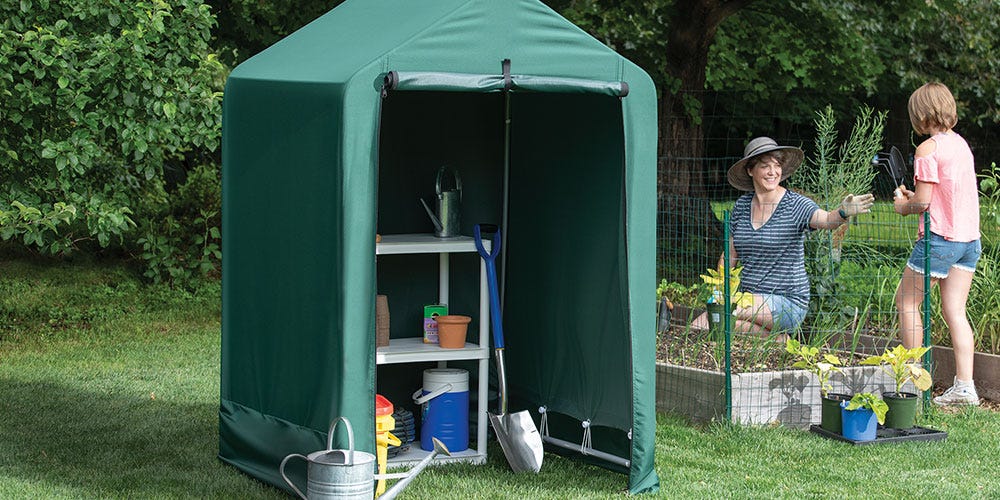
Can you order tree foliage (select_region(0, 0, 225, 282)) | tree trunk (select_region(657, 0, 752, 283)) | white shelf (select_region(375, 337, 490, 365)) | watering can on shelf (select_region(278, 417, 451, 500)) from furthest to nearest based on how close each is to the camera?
tree trunk (select_region(657, 0, 752, 283)) → tree foliage (select_region(0, 0, 225, 282)) → white shelf (select_region(375, 337, 490, 365)) → watering can on shelf (select_region(278, 417, 451, 500))

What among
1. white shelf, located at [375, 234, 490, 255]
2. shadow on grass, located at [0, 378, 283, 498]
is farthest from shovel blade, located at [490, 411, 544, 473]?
shadow on grass, located at [0, 378, 283, 498]

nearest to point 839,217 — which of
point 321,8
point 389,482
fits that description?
point 389,482

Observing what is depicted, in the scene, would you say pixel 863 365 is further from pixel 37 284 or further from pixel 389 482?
pixel 37 284

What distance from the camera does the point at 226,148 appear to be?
5.65 m

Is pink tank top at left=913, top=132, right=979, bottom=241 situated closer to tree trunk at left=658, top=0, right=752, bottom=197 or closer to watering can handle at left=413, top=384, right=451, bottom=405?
watering can handle at left=413, top=384, right=451, bottom=405

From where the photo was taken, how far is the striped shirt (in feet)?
22.6

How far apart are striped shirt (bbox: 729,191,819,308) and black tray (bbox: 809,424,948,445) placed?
0.95 m

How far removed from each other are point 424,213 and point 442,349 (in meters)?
0.76

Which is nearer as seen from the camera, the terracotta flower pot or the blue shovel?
the blue shovel

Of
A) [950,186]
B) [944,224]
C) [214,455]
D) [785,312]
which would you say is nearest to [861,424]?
[785,312]

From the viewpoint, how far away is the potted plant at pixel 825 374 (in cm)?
617

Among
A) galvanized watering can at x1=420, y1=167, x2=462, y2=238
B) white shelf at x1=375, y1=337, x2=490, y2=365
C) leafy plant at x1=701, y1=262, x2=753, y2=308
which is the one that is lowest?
white shelf at x1=375, y1=337, x2=490, y2=365

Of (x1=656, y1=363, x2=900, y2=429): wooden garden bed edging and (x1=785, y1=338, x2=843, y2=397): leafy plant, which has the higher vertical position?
(x1=785, y1=338, x2=843, y2=397): leafy plant

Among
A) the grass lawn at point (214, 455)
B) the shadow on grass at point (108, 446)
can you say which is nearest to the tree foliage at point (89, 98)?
the grass lawn at point (214, 455)
